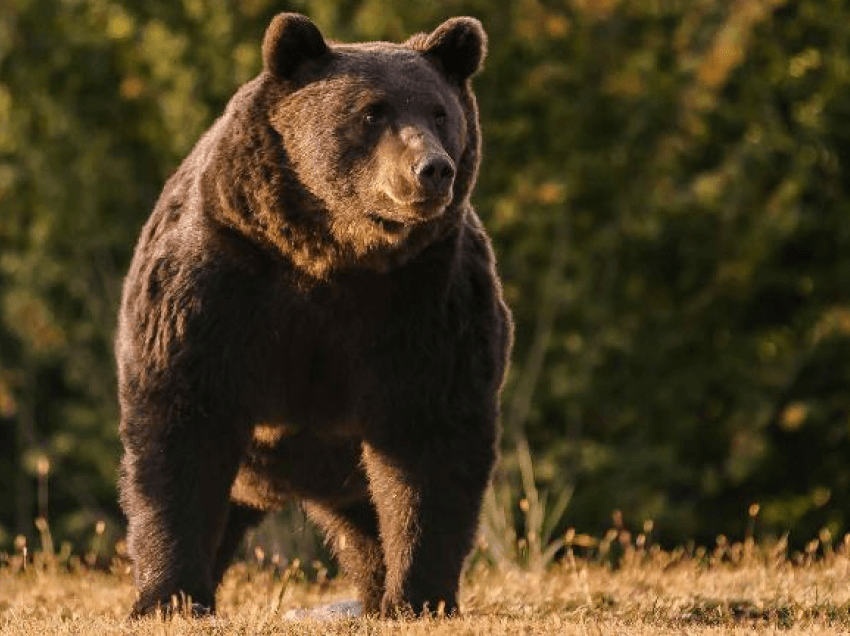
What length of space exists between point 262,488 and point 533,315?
36.1 feet

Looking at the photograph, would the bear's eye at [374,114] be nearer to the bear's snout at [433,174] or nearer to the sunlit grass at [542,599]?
the bear's snout at [433,174]

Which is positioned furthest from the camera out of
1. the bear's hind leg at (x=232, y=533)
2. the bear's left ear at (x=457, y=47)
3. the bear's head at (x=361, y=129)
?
the bear's hind leg at (x=232, y=533)

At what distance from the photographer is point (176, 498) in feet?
22.6

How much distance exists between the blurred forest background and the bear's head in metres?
10.4

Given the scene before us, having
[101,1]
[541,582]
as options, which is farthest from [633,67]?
[541,582]

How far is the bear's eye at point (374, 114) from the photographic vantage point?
6664mm

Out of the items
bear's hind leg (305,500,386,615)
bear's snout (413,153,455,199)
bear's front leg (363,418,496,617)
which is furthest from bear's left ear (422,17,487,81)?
bear's hind leg (305,500,386,615)

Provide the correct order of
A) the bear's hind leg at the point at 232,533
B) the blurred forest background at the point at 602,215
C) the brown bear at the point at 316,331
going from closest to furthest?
1. the brown bear at the point at 316,331
2. the bear's hind leg at the point at 232,533
3. the blurred forest background at the point at 602,215

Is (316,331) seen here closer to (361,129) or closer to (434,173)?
(361,129)

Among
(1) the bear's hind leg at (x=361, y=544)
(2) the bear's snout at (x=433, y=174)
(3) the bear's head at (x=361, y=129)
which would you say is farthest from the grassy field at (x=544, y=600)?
(2) the bear's snout at (x=433, y=174)

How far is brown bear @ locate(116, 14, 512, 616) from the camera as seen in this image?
6770mm

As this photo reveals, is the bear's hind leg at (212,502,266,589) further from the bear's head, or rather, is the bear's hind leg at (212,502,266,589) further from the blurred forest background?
the blurred forest background

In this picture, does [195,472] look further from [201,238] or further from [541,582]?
[541,582]

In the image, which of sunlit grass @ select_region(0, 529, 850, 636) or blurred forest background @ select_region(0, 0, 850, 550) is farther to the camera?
blurred forest background @ select_region(0, 0, 850, 550)
